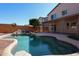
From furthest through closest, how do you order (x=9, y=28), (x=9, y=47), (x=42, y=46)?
(x=9, y=28), (x=42, y=46), (x=9, y=47)

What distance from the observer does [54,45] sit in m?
4.44

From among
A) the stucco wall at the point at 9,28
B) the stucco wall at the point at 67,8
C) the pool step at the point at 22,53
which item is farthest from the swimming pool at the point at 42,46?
the stucco wall at the point at 67,8

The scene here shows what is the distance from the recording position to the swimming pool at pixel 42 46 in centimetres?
423

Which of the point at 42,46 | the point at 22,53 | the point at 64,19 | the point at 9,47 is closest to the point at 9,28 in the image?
the point at 9,47

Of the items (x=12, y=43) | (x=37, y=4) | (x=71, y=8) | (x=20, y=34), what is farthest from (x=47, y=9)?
(x=12, y=43)

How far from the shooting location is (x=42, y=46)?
438 centimetres

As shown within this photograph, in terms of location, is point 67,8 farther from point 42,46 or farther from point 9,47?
point 9,47

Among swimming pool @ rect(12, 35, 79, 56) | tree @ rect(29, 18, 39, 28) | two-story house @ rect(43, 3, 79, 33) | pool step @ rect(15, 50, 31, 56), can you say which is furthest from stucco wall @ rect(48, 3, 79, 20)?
pool step @ rect(15, 50, 31, 56)

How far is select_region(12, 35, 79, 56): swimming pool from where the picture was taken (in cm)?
423

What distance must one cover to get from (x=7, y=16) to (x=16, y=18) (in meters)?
0.23

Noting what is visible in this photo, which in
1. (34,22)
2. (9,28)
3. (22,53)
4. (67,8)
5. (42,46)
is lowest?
(22,53)

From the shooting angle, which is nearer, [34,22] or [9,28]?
[34,22]

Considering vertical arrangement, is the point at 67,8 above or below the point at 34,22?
above

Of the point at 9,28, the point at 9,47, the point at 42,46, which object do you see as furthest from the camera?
the point at 9,28
